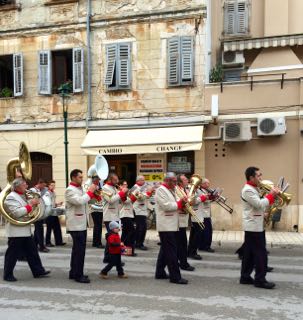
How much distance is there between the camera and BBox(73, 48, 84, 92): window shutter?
14.5m

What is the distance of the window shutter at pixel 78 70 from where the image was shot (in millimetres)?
14531

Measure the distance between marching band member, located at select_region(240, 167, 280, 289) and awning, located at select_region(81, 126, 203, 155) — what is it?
5841mm

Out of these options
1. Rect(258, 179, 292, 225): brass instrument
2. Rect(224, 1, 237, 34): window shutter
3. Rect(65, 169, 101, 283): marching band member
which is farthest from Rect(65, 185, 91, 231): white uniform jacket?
Rect(224, 1, 237, 34): window shutter

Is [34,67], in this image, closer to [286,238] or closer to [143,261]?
[143,261]

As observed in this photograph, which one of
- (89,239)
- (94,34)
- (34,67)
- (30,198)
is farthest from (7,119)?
(30,198)

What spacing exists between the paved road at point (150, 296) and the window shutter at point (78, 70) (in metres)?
7.84

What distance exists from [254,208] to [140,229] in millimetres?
4179

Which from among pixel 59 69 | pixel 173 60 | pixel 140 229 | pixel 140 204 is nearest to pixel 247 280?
pixel 140 229

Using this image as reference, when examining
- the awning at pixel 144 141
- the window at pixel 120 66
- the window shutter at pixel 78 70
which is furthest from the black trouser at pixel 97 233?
the window shutter at pixel 78 70

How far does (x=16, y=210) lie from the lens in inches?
277

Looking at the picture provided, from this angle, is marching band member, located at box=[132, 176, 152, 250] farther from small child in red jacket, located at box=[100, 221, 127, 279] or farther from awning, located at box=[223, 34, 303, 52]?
awning, located at box=[223, 34, 303, 52]

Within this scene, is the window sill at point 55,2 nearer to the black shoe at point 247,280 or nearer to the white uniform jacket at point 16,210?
the white uniform jacket at point 16,210

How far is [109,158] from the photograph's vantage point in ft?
48.4

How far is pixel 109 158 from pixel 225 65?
200 inches
